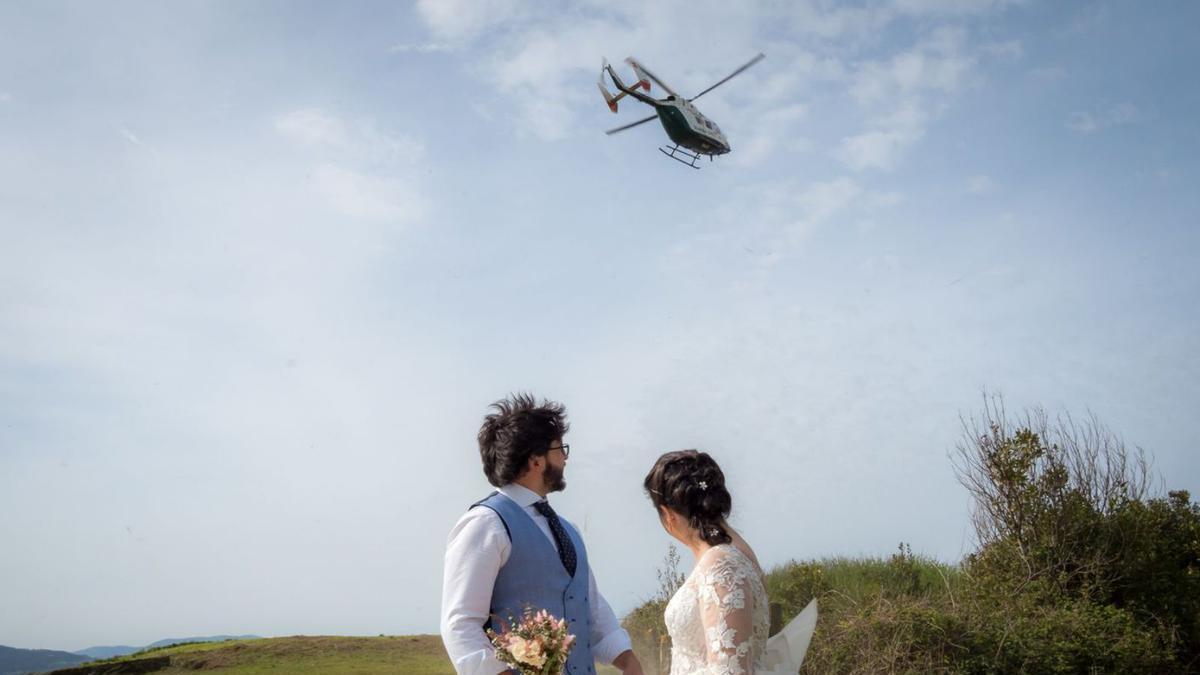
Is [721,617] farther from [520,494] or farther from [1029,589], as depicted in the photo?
[1029,589]

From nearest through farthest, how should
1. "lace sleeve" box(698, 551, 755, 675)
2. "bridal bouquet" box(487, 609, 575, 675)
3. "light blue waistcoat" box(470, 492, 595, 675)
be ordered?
"bridal bouquet" box(487, 609, 575, 675) → "lace sleeve" box(698, 551, 755, 675) → "light blue waistcoat" box(470, 492, 595, 675)

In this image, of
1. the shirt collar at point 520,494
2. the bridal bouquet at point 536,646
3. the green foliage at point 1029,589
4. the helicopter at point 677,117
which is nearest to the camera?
the bridal bouquet at point 536,646

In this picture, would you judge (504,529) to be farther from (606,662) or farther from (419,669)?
(419,669)

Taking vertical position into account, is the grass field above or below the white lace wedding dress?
below

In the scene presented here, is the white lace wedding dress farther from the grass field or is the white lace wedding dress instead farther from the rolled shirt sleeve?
the grass field

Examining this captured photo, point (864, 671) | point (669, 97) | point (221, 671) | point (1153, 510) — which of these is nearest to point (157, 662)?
point (221, 671)

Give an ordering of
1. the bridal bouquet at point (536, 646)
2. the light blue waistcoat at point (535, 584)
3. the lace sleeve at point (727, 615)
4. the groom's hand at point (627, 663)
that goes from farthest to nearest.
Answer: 1. the groom's hand at point (627, 663)
2. the light blue waistcoat at point (535, 584)
3. the lace sleeve at point (727, 615)
4. the bridal bouquet at point (536, 646)

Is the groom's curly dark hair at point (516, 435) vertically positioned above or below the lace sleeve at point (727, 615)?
above

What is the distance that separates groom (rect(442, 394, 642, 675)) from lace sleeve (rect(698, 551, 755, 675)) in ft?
1.55

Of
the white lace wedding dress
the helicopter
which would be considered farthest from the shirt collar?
the helicopter

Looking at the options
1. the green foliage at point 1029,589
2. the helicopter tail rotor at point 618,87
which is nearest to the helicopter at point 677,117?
the helicopter tail rotor at point 618,87

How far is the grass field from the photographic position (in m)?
9.92

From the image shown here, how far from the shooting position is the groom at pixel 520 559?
3.19 m

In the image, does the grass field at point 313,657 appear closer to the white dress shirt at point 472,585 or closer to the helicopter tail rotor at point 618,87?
the white dress shirt at point 472,585
